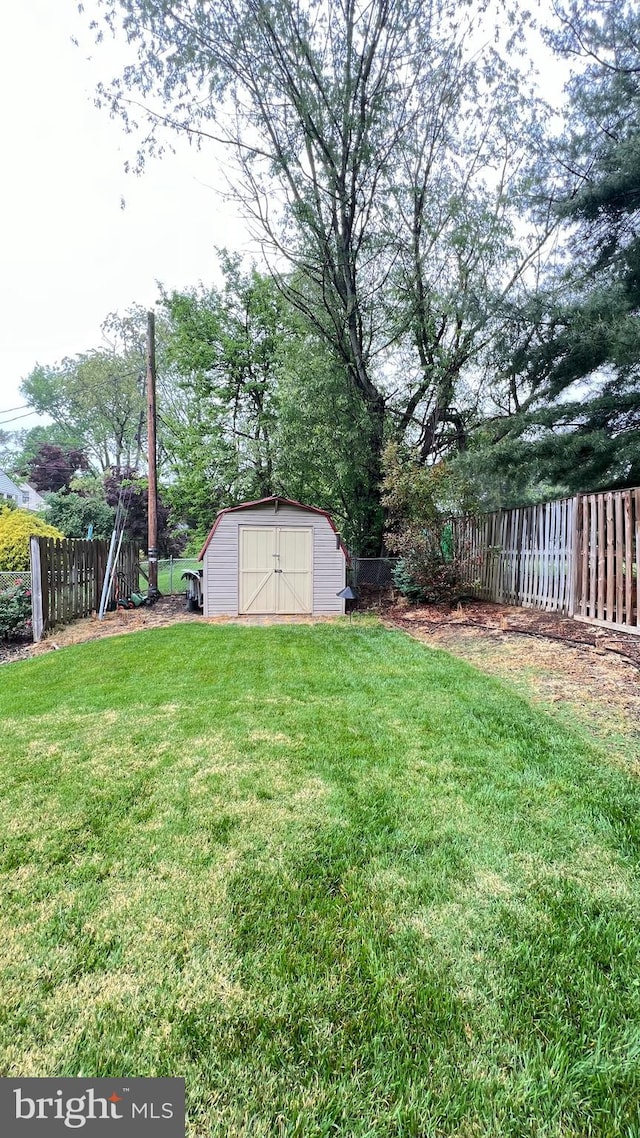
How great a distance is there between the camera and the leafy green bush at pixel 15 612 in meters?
7.14

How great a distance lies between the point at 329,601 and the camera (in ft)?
30.4

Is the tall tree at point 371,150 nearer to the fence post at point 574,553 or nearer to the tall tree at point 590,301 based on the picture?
the tall tree at point 590,301

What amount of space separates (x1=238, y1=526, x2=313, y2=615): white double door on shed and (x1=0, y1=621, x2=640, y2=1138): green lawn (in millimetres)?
5905

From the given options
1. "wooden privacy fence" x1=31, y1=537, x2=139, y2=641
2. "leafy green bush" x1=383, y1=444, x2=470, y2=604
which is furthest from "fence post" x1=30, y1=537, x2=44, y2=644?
"leafy green bush" x1=383, y1=444, x2=470, y2=604

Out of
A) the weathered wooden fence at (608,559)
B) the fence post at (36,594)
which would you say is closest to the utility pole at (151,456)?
the fence post at (36,594)

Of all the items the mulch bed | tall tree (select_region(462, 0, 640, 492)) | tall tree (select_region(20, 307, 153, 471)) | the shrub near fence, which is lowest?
the mulch bed

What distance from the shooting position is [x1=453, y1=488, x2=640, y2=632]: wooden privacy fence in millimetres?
5523

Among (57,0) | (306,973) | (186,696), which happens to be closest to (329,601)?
(186,696)

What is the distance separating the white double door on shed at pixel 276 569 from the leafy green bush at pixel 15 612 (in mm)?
3537

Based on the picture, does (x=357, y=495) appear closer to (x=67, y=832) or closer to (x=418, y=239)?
(x=418, y=239)

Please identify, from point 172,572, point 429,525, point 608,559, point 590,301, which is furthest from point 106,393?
point 608,559

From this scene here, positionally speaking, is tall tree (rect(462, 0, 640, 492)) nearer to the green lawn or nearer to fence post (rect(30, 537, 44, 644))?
the green lawn

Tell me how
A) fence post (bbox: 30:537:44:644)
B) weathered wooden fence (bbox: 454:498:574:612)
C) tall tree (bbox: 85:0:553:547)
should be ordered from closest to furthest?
weathered wooden fence (bbox: 454:498:574:612) → fence post (bbox: 30:537:44:644) → tall tree (bbox: 85:0:553:547)

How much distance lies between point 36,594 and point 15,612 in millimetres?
433
